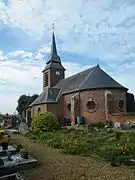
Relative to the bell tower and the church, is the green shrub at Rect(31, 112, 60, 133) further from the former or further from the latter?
the bell tower

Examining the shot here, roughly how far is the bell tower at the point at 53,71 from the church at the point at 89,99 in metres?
5.94

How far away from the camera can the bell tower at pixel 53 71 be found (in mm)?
42250

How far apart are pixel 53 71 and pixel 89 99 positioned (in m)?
14.3

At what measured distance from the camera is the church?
96.4ft

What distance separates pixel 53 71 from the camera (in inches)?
1672

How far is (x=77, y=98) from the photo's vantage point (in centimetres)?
3130

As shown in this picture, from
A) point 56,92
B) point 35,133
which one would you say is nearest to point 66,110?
point 56,92

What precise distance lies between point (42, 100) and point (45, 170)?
2803 cm

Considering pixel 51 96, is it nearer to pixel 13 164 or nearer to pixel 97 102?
pixel 97 102

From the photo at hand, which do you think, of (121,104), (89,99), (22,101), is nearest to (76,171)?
(89,99)

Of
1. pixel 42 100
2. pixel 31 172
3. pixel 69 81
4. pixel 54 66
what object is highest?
pixel 54 66

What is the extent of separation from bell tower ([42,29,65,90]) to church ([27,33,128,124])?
5.94 metres

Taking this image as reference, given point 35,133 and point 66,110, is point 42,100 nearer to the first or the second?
point 66,110

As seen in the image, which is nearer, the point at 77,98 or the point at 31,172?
the point at 31,172
